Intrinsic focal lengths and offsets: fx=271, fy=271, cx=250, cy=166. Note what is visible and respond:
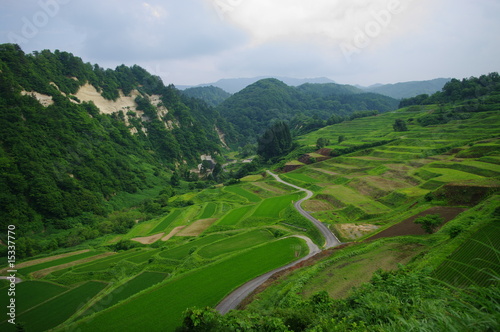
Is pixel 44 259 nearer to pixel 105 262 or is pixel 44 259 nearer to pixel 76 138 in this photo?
pixel 105 262

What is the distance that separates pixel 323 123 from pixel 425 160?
94.9 m

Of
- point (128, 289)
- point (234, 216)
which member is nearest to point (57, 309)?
point (128, 289)

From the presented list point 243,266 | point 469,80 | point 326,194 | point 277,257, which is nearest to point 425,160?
point 326,194

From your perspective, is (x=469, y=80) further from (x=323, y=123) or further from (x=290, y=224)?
(x=290, y=224)

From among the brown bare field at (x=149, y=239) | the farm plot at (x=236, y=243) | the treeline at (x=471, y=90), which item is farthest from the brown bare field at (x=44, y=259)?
the treeline at (x=471, y=90)

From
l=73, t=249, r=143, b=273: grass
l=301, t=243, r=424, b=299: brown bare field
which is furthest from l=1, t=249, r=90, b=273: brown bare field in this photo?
l=301, t=243, r=424, b=299: brown bare field

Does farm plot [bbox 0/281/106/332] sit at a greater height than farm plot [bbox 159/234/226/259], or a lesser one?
greater

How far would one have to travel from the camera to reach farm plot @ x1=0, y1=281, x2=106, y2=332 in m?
24.5

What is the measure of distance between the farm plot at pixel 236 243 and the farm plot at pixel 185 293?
358 cm

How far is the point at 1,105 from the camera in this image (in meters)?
69.4

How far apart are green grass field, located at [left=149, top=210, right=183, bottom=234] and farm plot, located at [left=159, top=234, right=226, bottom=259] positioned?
15.7 m

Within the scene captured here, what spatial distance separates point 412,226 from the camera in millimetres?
31703

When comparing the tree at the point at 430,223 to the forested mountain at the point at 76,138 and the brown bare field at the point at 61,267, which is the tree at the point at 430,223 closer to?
the brown bare field at the point at 61,267

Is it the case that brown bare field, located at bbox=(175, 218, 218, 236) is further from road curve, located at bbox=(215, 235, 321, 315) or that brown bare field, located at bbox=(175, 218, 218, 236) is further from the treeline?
the treeline
